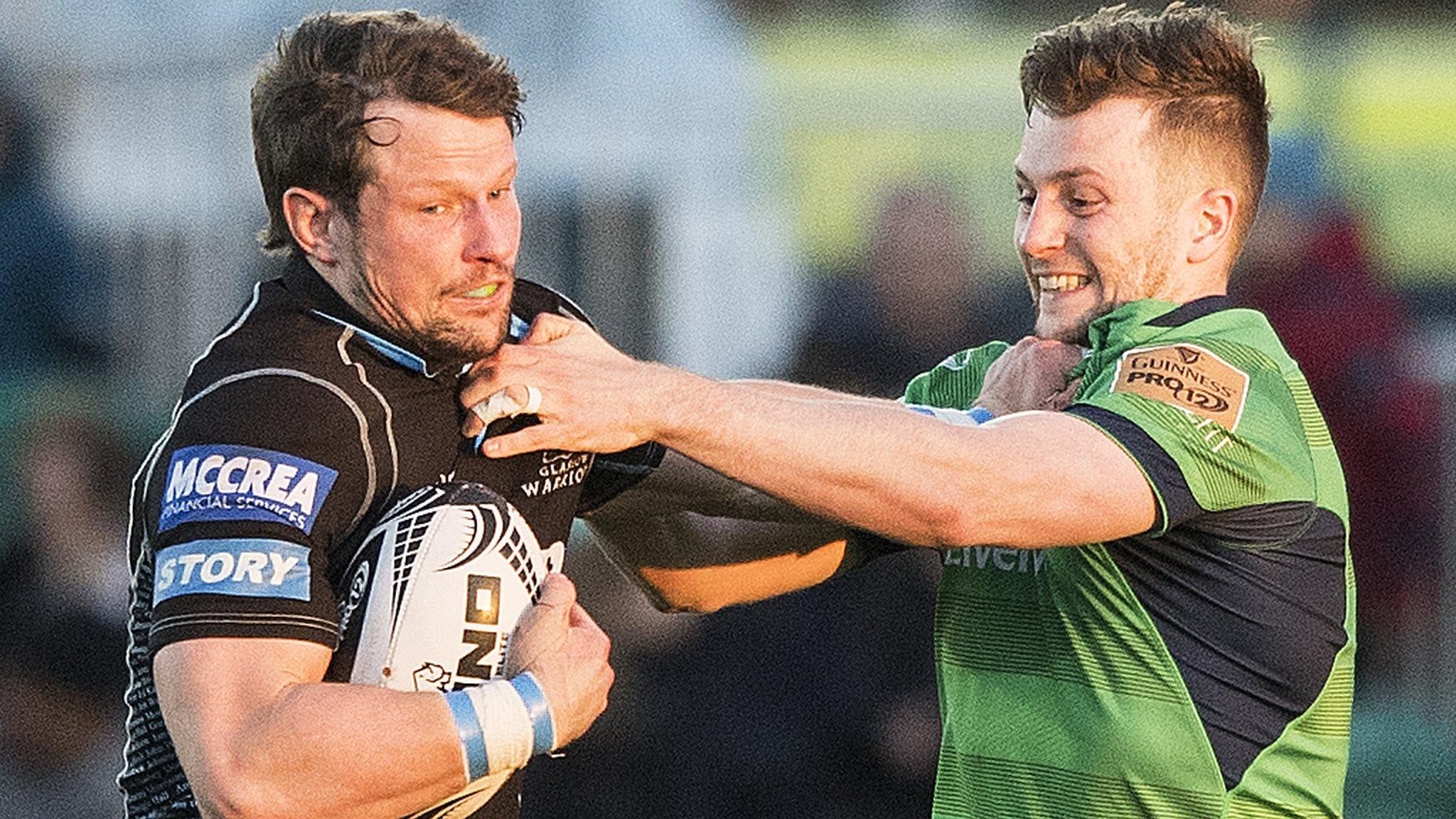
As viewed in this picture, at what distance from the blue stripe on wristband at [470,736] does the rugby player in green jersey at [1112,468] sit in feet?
1.42

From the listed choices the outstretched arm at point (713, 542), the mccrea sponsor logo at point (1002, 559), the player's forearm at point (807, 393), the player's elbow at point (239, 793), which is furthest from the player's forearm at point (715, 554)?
the player's elbow at point (239, 793)

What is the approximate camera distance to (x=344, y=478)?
137 inches

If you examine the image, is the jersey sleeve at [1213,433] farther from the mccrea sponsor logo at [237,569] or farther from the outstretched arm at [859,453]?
the mccrea sponsor logo at [237,569]

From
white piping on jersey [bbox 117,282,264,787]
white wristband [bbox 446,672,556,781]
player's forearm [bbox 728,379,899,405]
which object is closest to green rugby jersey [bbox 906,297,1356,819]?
player's forearm [bbox 728,379,899,405]

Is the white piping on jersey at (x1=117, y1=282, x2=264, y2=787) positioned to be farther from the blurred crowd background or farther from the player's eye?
the blurred crowd background

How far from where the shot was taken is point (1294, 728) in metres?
3.80

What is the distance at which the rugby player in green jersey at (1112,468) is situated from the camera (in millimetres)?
3572

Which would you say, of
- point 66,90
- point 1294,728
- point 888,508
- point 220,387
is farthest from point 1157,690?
point 66,90

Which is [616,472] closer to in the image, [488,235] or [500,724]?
[488,235]

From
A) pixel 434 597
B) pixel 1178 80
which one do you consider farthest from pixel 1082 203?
pixel 434 597

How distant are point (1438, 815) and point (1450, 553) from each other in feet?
2.83

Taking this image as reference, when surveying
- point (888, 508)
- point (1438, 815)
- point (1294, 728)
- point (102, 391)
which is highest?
point (888, 508)

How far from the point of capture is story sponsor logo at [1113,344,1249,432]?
12.0 ft

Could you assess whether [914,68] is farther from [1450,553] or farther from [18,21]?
[18,21]
